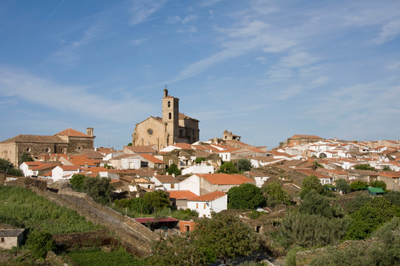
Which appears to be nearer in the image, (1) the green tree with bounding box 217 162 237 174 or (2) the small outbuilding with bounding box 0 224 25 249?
(2) the small outbuilding with bounding box 0 224 25 249

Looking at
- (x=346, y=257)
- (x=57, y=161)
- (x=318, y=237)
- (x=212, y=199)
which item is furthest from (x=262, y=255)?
(x=57, y=161)

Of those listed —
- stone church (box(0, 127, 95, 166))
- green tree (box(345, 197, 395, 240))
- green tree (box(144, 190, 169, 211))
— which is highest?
stone church (box(0, 127, 95, 166))

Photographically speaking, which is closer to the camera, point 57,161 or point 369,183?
point 369,183

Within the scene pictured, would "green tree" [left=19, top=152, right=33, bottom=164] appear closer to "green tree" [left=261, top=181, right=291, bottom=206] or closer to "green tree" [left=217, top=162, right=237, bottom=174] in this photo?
"green tree" [left=217, top=162, right=237, bottom=174]

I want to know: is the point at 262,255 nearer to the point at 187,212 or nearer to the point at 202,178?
the point at 187,212

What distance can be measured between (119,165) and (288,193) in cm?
1880

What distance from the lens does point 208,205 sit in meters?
29.5

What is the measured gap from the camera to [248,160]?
1823 inches

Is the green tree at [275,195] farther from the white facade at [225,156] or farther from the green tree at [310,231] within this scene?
the white facade at [225,156]

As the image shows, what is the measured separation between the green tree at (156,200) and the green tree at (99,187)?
2.82 meters

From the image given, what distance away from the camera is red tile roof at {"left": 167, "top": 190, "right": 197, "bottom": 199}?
104 feet

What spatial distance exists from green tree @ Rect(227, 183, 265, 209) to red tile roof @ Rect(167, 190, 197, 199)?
321 cm

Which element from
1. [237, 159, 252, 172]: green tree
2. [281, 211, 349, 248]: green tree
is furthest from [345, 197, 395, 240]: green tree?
[237, 159, 252, 172]: green tree

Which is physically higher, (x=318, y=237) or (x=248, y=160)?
(x=248, y=160)
